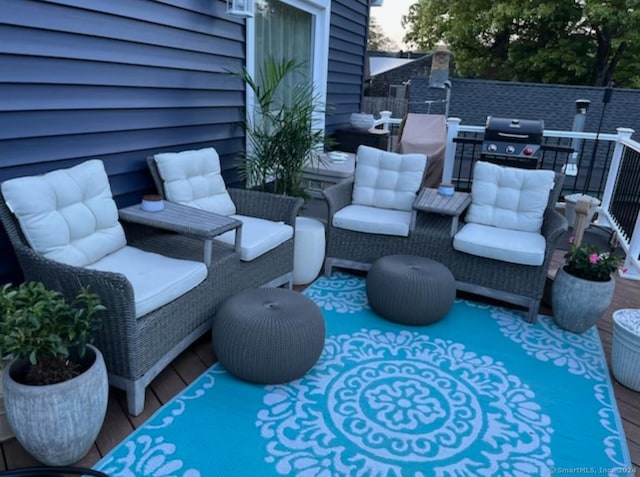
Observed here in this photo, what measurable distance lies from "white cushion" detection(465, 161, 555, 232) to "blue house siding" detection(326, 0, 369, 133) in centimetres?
239

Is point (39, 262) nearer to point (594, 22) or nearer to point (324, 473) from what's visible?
point (324, 473)

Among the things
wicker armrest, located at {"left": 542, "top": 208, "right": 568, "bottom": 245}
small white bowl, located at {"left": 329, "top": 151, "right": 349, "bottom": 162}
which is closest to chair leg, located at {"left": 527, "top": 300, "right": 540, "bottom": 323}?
wicker armrest, located at {"left": 542, "top": 208, "right": 568, "bottom": 245}

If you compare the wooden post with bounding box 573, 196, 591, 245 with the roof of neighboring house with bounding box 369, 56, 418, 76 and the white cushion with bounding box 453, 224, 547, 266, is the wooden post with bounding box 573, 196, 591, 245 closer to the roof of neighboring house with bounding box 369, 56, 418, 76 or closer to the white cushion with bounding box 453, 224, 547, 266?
the white cushion with bounding box 453, 224, 547, 266

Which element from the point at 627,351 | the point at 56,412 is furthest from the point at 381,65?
the point at 56,412

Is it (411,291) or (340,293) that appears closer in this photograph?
(411,291)

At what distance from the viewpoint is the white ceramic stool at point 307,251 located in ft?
11.4

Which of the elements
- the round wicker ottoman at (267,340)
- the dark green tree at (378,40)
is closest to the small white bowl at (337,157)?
the round wicker ottoman at (267,340)

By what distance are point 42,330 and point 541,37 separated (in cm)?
1568

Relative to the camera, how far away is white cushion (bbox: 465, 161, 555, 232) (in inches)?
133

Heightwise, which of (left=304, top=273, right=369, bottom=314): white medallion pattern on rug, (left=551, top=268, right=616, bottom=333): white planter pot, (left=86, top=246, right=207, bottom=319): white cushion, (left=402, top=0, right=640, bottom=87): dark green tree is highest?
(left=402, top=0, right=640, bottom=87): dark green tree

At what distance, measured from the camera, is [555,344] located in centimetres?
289

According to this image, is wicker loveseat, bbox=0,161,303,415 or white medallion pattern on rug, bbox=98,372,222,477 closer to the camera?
white medallion pattern on rug, bbox=98,372,222,477

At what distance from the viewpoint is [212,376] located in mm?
2396

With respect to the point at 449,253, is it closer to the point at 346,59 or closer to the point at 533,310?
the point at 533,310
